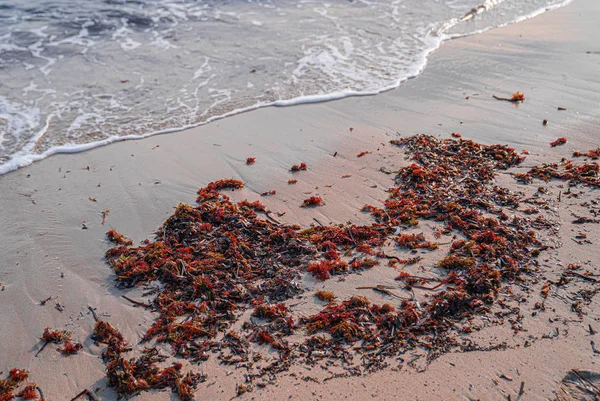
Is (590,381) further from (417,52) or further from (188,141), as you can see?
(417,52)

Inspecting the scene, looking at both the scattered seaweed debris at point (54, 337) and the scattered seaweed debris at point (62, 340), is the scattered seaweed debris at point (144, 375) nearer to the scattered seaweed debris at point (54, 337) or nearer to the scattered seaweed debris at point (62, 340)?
the scattered seaweed debris at point (62, 340)

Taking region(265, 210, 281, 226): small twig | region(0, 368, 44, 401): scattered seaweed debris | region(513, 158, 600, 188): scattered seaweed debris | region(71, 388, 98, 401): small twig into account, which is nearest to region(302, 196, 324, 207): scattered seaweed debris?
region(265, 210, 281, 226): small twig

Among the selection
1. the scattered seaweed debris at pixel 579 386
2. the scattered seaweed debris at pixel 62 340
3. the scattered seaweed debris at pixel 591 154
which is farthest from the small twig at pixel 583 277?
the scattered seaweed debris at pixel 62 340

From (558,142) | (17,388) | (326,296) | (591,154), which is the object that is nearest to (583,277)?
(326,296)

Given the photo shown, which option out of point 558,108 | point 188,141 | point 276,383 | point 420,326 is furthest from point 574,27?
point 276,383

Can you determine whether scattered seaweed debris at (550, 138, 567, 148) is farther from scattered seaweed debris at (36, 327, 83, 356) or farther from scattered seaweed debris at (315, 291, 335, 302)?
scattered seaweed debris at (36, 327, 83, 356)

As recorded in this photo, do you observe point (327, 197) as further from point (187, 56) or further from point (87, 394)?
point (187, 56)
